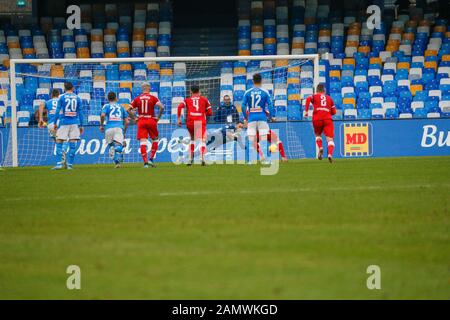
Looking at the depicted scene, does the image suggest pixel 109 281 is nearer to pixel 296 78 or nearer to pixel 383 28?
pixel 296 78

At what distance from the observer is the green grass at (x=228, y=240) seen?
18.8ft

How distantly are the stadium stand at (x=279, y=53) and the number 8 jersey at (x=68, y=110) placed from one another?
17.1 ft

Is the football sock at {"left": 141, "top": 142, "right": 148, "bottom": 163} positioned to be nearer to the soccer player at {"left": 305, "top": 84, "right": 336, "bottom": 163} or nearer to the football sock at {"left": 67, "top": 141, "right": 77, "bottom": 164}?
the football sock at {"left": 67, "top": 141, "right": 77, "bottom": 164}

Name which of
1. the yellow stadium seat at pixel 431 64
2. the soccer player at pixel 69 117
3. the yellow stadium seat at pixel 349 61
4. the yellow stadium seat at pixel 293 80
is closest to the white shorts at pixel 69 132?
the soccer player at pixel 69 117

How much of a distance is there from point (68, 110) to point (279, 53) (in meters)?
12.0

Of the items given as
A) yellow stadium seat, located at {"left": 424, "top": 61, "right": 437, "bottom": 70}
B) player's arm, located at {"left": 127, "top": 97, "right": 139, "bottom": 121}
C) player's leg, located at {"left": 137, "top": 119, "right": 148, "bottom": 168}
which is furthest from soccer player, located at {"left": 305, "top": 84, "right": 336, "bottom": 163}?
yellow stadium seat, located at {"left": 424, "top": 61, "right": 437, "bottom": 70}

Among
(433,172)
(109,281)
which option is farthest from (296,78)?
(109,281)

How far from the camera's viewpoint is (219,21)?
35.3m

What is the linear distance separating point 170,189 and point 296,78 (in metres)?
16.4

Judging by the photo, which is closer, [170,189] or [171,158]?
[170,189]

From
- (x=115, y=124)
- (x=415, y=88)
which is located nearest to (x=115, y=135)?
(x=115, y=124)

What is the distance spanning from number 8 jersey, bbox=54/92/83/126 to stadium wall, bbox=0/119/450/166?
4.69m

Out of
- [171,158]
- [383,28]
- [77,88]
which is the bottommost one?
[171,158]

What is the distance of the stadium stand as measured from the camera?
28359 millimetres
